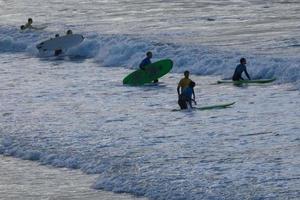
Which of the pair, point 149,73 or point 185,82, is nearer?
point 185,82

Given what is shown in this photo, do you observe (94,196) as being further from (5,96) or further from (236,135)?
(5,96)

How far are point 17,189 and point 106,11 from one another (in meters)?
38.2

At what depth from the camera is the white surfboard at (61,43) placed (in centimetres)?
4206

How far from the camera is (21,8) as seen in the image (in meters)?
62.6

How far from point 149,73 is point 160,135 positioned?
946 cm

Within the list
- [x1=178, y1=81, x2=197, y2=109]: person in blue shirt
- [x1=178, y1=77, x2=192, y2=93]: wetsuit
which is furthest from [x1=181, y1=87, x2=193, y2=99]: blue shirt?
[x1=178, y1=77, x2=192, y2=93]: wetsuit

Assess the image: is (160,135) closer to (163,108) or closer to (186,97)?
(186,97)

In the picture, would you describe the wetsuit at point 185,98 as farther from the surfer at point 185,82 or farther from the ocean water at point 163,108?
the ocean water at point 163,108

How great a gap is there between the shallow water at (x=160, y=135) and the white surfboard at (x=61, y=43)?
8.18 meters

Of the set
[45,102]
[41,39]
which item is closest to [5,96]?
[45,102]

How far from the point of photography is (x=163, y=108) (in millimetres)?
27375

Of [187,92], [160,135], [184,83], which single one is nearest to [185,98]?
[187,92]

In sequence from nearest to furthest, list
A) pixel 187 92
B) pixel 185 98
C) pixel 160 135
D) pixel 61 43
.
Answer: pixel 160 135 → pixel 185 98 → pixel 187 92 → pixel 61 43

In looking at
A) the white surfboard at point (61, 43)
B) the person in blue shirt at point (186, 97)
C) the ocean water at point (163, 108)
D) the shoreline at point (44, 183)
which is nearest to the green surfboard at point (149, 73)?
the ocean water at point (163, 108)
